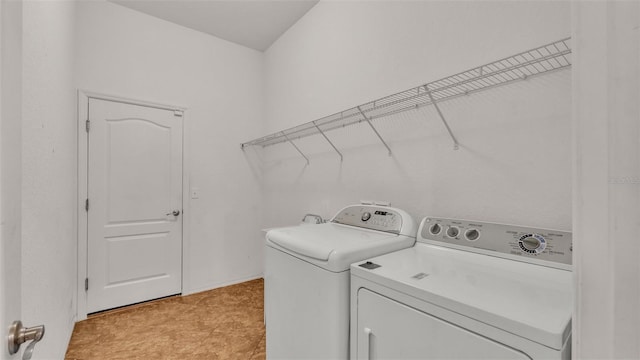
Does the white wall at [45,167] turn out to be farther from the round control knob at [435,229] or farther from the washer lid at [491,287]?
the round control knob at [435,229]

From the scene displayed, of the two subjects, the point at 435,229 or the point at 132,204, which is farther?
the point at 132,204

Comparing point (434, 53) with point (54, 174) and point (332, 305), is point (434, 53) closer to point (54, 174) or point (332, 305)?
point (332, 305)

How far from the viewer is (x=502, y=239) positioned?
47.7 inches

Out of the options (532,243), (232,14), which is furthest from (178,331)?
(232,14)

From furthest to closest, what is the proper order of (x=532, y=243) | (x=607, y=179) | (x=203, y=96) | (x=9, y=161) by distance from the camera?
(x=203, y=96) < (x=532, y=243) < (x=9, y=161) < (x=607, y=179)

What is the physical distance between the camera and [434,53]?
1630mm

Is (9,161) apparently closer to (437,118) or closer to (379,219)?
(379,219)

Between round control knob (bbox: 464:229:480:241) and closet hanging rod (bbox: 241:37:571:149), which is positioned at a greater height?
closet hanging rod (bbox: 241:37:571:149)

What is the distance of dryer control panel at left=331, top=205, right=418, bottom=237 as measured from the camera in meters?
1.53

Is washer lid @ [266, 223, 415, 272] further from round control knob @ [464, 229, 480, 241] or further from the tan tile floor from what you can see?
the tan tile floor

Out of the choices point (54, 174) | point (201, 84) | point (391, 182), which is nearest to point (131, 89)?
point (201, 84)

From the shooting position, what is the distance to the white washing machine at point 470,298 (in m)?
0.72

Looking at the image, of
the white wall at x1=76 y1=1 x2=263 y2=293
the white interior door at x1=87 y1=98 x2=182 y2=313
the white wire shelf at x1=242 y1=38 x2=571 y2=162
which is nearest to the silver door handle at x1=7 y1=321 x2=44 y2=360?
the white wire shelf at x1=242 y1=38 x2=571 y2=162

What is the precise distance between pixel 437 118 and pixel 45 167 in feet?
6.80
